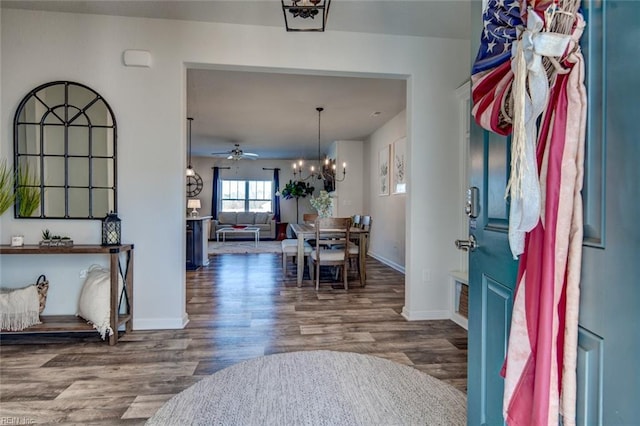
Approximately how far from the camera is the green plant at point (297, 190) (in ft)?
34.8

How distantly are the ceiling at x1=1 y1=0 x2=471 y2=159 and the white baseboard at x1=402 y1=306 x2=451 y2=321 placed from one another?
2.58 m

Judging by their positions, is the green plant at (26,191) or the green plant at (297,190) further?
the green plant at (297,190)

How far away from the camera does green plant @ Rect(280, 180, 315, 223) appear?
10594mm

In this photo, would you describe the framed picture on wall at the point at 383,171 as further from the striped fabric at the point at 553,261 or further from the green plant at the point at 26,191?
the striped fabric at the point at 553,261

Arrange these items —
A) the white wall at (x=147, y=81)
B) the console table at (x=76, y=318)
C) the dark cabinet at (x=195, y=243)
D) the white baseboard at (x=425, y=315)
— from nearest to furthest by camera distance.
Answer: the console table at (x=76, y=318)
the white wall at (x=147, y=81)
the white baseboard at (x=425, y=315)
the dark cabinet at (x=195, y=243)

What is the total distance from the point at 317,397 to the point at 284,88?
3631 mm

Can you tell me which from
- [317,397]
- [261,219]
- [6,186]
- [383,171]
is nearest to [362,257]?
[383,171]

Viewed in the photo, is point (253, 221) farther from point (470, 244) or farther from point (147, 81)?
point (470, 244)

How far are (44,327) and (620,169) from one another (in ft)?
10.9

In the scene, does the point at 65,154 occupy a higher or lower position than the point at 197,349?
higher

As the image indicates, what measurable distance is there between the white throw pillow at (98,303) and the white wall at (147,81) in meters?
0.29

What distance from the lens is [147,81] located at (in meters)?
2.77

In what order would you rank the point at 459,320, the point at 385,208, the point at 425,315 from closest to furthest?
the point at 459,320 < the point at 425,315 < the point at 385,208

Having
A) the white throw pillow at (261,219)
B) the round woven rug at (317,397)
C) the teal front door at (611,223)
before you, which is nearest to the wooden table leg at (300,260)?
the round woven rug at (317,397)
